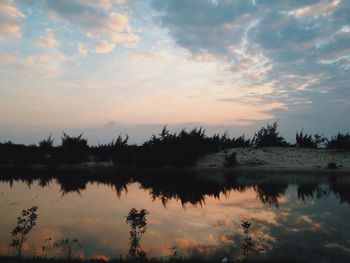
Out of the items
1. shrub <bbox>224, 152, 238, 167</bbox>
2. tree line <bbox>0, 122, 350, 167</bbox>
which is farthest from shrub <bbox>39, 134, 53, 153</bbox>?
shrub <bbox>224, 152, 238, 167</bbox>

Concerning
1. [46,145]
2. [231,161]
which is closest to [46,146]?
[46,145]

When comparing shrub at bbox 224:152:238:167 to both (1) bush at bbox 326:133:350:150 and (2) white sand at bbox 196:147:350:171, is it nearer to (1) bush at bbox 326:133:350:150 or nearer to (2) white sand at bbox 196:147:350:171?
(2) white sand at bbox 196:147:350:171

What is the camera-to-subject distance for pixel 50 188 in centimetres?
1925

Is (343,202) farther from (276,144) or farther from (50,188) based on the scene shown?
(276,144)

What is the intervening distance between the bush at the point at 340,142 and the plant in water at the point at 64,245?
29.3 meters

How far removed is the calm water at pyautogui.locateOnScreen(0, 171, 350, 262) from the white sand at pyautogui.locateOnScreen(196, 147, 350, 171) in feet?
28.0

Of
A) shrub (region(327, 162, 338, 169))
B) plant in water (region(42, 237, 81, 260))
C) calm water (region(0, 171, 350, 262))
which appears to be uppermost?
shrub (region(327, 162, 338, 169))

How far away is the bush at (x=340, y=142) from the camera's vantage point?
33.6m

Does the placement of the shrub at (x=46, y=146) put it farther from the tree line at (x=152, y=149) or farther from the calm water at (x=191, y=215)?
the calm water at (x=191, y=215)

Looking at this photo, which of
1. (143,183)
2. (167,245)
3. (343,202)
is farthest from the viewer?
(143,183)

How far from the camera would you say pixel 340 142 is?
3406cm

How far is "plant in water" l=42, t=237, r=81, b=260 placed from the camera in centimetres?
824

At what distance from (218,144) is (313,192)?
18.8 m

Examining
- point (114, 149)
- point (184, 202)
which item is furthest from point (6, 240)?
point (114, 149)
